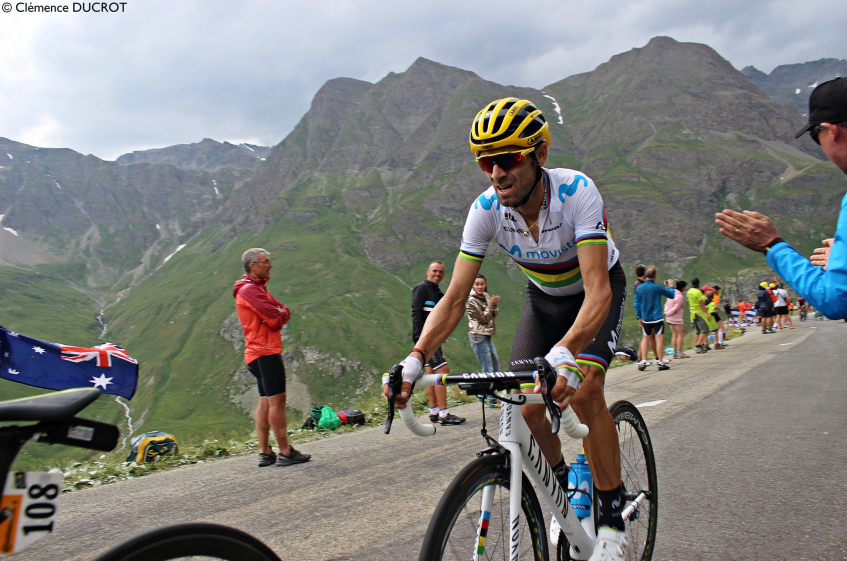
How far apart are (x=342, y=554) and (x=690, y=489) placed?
2.79 meters

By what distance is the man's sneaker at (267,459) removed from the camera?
239 inches

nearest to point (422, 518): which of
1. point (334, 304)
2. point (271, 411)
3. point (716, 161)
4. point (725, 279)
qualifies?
point (271, 411)

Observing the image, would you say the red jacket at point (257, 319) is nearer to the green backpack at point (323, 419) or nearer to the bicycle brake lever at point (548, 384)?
the green backpack at point (323, 419)

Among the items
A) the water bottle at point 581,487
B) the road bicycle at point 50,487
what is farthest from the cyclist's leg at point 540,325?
the road bicycle at point 50,487

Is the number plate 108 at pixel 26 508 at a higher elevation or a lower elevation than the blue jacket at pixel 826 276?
lower

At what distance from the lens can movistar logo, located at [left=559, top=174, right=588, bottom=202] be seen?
2885 mm

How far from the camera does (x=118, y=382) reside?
505cm

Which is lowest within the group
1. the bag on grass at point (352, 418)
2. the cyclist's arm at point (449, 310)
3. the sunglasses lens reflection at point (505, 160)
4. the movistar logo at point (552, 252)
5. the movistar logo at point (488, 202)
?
the bag on grass at point (352, 418)

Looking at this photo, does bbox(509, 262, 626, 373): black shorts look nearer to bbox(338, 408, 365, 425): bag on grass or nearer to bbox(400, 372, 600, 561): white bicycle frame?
bbox(400, 372, 600, 561): white bicycle frame

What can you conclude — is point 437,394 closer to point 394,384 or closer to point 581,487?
point 581,487

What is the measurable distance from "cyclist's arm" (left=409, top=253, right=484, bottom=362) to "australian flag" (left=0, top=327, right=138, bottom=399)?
11.3 feet

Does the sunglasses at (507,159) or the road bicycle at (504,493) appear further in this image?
the sunglasses at (507,159)

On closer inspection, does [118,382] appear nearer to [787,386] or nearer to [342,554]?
[342,554]

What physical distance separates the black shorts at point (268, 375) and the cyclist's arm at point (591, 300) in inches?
177
